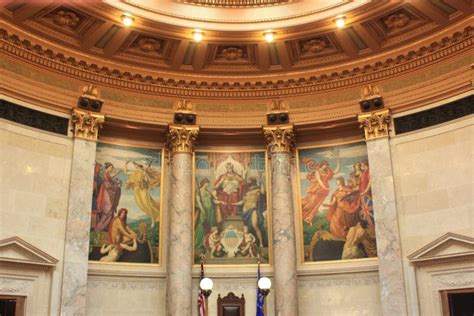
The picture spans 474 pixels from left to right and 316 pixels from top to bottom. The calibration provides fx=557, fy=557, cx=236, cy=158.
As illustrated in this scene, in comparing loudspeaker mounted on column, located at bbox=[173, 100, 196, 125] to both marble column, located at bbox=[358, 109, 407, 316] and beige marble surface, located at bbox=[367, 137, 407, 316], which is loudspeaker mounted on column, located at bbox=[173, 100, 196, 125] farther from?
beige marble surface, located at bbox=[367, 137, 407, 316]

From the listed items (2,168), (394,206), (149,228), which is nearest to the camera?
(2,168)

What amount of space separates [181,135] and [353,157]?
5965mm

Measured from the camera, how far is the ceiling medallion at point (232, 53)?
62.9 ft

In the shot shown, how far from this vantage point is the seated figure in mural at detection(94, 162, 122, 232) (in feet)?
59.4

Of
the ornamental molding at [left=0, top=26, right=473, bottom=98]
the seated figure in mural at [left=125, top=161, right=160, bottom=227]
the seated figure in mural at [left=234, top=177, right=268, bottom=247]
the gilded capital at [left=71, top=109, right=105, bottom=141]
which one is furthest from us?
the seated figure in mural at [left=234, top=177, right=268, bottom=247]

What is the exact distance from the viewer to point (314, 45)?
1884 centimetres

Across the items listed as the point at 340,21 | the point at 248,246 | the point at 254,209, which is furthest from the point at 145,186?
the point at 340,21

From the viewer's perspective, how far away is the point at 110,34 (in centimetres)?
→ 1786

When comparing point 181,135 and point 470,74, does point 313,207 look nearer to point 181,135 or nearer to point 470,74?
point 181,135

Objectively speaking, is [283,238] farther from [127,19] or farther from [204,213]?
[127,19]

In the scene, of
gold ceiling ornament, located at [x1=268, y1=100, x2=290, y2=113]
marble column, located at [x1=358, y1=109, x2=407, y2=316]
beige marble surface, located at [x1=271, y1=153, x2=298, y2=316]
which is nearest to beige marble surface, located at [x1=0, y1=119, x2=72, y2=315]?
beige marble surface, located at [x1=271, y1=153, x2=298, y2=316]

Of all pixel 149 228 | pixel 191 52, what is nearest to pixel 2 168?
pixel 149 228

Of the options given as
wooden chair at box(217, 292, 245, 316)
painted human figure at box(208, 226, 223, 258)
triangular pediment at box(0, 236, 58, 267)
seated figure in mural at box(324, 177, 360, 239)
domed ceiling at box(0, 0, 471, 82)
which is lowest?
wooden chair at box(217, 292, 245, 316)

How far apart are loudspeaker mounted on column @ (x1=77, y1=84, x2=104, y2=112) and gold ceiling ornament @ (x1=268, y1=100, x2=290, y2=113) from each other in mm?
5815
